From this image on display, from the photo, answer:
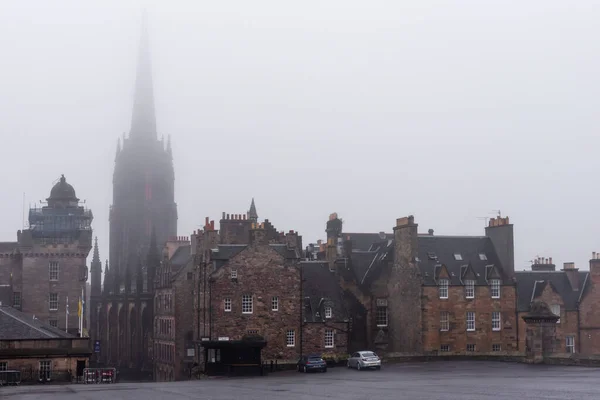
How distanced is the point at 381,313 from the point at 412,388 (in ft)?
116

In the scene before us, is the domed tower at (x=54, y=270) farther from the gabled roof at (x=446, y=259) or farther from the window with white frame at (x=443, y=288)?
the window with white frame at (x=443, y=288)

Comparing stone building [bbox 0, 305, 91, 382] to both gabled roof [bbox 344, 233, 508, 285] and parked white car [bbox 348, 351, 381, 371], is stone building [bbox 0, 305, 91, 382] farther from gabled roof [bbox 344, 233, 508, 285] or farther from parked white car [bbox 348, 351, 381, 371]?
gabled roof [bbox 344, 233, 508, 285]

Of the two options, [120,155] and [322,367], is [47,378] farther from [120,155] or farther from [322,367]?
[120,155]

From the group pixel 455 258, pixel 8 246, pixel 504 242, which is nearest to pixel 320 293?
pixel 455 258

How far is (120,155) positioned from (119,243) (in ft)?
51.7

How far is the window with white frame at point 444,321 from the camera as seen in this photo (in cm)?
7138

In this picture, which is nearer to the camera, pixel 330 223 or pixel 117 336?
pixel 330 223

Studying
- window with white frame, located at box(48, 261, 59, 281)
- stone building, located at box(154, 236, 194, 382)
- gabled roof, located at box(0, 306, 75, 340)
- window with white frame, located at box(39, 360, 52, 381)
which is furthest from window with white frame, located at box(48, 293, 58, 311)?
window with white frame, located at box(39, 360, 52, 381)

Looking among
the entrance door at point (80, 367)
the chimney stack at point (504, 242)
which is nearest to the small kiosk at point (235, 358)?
the entrance door at point (80, 367)

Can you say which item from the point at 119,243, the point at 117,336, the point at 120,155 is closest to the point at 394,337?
the point at 117,336

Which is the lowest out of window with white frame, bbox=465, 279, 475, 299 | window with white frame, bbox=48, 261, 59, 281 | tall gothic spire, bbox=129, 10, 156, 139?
window with white frame, bbox=465, 279, 475, 299

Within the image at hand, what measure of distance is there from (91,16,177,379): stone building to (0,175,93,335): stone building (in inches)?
409

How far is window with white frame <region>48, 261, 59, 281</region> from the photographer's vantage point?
299ft

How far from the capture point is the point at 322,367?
59.4 m
